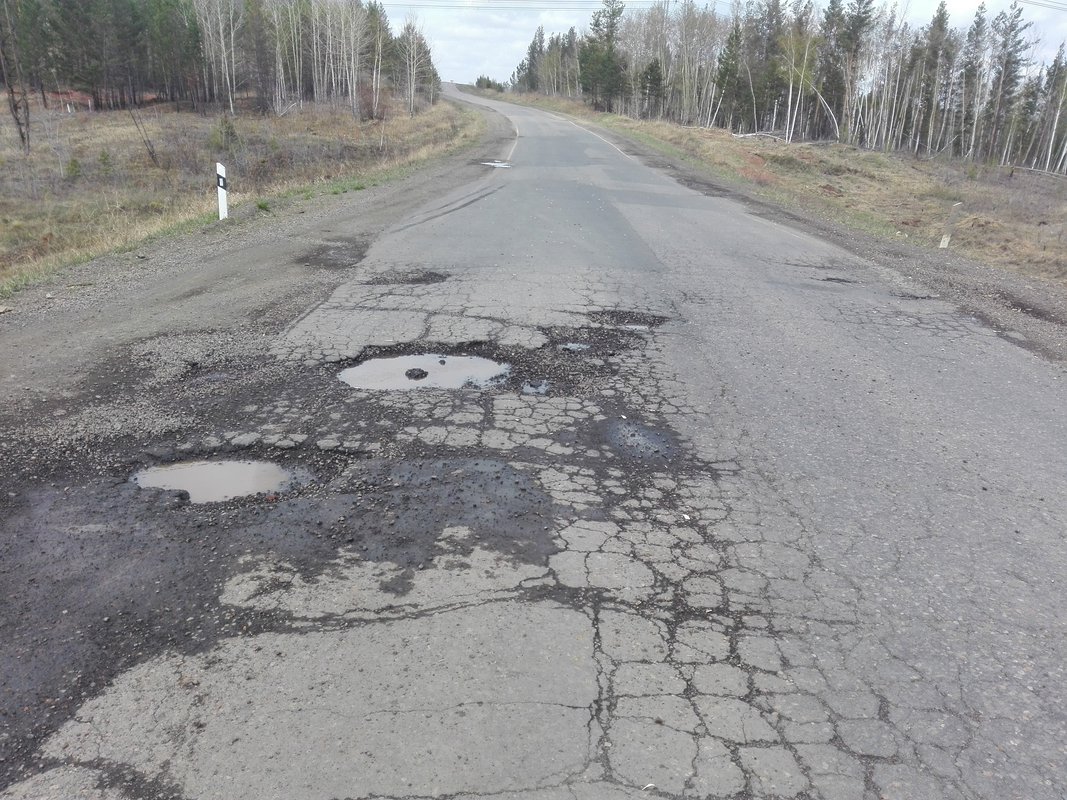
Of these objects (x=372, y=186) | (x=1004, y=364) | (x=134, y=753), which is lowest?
(x=134, y=753)

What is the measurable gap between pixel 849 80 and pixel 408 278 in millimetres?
61430

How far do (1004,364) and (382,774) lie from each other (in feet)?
21.1

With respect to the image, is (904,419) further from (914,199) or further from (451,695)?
(914,199)

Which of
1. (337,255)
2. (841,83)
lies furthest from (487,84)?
(337,255)

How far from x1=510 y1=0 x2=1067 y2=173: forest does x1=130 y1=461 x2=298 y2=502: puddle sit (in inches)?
2242

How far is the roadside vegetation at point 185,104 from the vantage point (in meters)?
24.7

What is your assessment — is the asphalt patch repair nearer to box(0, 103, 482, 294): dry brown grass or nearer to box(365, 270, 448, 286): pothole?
box(365, 270, 448, 286): pothole

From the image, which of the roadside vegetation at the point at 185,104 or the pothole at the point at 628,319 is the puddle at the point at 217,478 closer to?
the pothole at the point at 628,319

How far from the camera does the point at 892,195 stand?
2367 centimetres

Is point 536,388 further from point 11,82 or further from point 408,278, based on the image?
point 11,82

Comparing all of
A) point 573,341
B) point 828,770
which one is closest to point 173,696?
point 828,770

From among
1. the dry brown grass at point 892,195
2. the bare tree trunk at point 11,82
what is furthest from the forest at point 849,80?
the bare tree trunk at point 11,82

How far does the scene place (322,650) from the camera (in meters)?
2.84

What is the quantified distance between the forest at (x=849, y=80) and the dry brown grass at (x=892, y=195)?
19.9m
